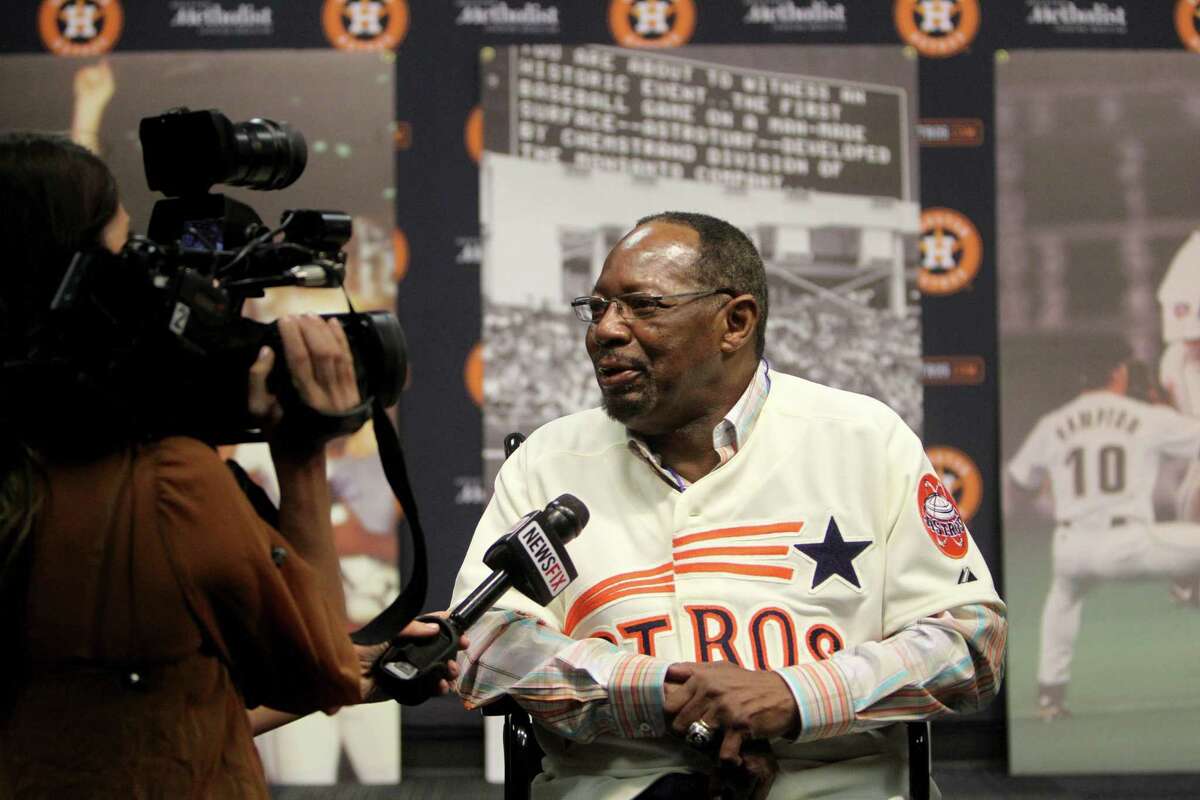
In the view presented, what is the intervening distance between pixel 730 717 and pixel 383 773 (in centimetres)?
255

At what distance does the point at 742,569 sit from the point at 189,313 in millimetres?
1174

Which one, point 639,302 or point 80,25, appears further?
point 80,25

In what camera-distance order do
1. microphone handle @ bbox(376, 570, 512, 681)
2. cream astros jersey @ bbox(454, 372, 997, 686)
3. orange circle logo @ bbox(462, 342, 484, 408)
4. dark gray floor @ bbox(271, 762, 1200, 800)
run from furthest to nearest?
orange circle logo @ bbox(462, 342, 484, 408) → dark gray floor @ bbox(271, 762, 1200, 800) → cream astros jersey @ bbox(454, 372, 997, 686) → microphone handle @ bbox(376, 570, 512, 681)

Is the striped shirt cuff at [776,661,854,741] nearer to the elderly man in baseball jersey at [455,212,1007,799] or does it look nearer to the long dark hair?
the elderly man in baseball jersey at [455,212,1007,799]

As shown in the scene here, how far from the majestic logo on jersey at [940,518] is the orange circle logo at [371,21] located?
9.26 feet

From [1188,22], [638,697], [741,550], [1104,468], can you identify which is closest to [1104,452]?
[1104,468]

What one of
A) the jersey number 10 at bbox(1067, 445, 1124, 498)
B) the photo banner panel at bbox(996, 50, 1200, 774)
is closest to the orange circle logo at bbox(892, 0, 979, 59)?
the photo banner panel at bbox(996, 50, 1200, 774)

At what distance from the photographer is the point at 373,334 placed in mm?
1452

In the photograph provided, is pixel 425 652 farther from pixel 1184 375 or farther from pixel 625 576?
pixel 1184 375

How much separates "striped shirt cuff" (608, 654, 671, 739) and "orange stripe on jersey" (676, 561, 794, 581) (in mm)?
193

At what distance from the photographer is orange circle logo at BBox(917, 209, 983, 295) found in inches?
174

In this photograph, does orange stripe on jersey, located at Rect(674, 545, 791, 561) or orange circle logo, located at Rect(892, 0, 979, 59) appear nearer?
orange stripe on jersey, located at Rect(674, 545, 791, 561)

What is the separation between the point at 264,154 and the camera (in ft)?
5.10

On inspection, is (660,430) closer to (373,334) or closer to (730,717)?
(730,717)
